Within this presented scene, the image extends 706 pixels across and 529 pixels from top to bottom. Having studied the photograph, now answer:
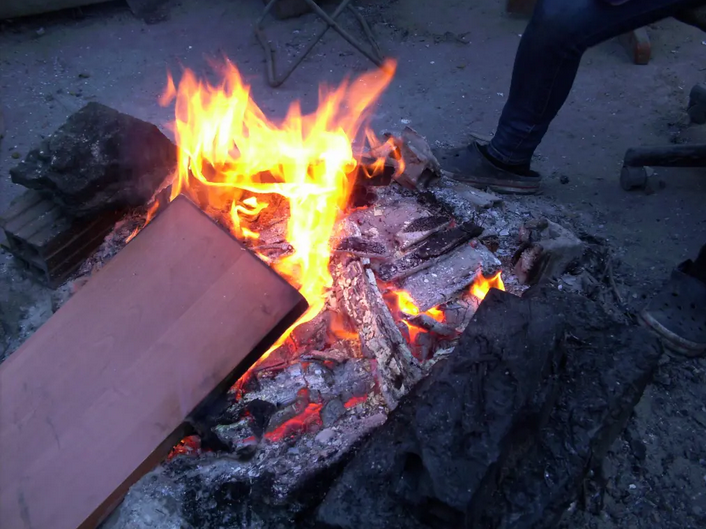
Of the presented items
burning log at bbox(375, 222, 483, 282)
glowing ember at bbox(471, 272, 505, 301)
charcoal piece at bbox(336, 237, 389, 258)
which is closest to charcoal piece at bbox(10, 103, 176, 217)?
charcoal piece at bbox(336, 237, 389, 258)

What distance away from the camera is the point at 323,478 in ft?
5.88

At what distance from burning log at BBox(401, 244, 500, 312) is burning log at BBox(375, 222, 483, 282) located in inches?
1.1

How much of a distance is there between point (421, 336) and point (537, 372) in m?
0.57

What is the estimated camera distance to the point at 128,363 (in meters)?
1.98

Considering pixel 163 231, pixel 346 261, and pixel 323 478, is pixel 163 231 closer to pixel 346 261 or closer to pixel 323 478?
pixel 346 261

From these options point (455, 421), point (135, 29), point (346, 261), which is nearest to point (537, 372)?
point (455, 421)

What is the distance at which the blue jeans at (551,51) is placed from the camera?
8.62 ft

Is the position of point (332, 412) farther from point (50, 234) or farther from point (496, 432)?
point (50, 234)

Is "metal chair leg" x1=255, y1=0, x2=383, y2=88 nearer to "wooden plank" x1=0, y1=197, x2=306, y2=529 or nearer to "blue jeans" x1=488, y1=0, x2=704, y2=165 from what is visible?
"blue jeans" x1=488, y1=0, x2=704, y2=165

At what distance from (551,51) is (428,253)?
49.5 inches

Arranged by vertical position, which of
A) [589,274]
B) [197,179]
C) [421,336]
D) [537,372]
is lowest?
[589,274]

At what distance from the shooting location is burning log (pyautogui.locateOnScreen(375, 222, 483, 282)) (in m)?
2.29

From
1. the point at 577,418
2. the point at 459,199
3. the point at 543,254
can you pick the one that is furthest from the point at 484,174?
the point at 577,418

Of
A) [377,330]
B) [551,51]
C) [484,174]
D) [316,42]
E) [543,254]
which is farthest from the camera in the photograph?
[316,42]
